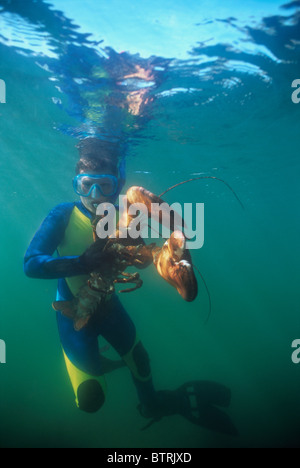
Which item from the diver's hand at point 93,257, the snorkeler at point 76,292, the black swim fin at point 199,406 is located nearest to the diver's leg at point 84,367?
the snorkeler at point 76,292

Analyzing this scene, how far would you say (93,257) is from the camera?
2.83 meters

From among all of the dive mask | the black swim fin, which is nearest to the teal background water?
the black swim fin

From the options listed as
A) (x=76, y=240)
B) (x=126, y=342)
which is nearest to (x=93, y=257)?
(x=76, y=240)

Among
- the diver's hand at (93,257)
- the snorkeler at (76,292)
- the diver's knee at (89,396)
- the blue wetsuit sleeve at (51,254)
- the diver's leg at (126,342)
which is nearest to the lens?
the diver's hand at (93,257)

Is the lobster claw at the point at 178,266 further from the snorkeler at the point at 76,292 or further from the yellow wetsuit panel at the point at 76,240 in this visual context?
the yellow wetsuit panel at the point at 76,240

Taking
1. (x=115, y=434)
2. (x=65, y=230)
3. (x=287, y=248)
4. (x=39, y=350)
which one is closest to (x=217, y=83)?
(x=65, y=230)

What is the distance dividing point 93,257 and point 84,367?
2.90m

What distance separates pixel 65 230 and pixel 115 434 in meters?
9.56

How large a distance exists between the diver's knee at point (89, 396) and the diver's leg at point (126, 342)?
1013 mm

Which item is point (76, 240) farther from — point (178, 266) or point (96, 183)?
point (178, 266)

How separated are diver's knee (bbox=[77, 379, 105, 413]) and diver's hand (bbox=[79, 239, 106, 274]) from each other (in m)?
2.81

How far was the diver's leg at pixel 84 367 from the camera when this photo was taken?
424cm

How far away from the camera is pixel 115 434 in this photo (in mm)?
9328
